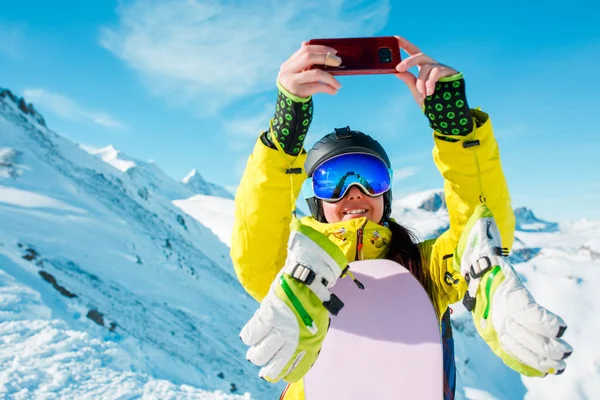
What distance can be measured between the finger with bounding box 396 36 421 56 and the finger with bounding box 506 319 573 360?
152 cm

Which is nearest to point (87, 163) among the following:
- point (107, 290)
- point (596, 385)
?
point (107, 290)

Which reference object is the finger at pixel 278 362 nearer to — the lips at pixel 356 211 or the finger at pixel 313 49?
the lips at pixel 356 211

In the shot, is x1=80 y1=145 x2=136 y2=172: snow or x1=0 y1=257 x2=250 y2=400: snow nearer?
x1=0 y1=257 x2=250 y2=400: snow

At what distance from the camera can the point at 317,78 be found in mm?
2072

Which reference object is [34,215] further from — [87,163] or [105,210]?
[87,163]

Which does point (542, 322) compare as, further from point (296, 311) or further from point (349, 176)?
point (349, 176)

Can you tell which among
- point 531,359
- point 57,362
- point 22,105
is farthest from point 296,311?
point 22,105

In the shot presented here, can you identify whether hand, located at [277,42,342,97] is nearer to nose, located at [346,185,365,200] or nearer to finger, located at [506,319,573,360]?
nose, located at [346,185,365,200]

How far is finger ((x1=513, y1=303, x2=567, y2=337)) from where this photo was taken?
1544mm

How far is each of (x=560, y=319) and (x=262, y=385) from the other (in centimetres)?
1285

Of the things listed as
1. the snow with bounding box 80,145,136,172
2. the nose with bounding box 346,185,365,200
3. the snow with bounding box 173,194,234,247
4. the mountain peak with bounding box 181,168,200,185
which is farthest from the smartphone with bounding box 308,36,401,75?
the mountain peak with bounding box 181,168,200,185

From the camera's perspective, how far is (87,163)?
31.9 meters

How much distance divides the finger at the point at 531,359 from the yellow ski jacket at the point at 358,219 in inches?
26.0

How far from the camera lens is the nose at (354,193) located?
109 inches
